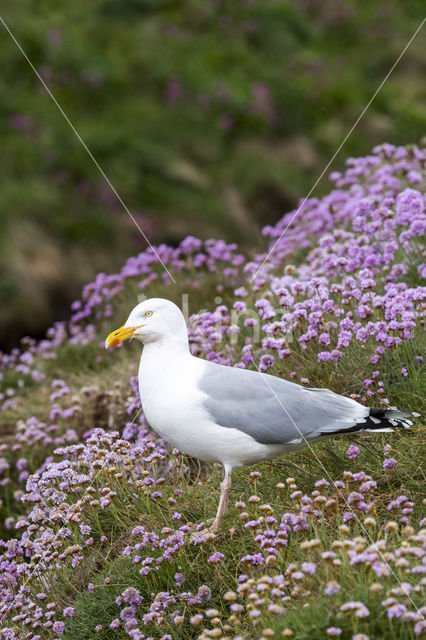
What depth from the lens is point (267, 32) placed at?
39.2 feet

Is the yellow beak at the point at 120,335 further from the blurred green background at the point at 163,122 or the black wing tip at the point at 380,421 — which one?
the blurred green background at the point at 163,122

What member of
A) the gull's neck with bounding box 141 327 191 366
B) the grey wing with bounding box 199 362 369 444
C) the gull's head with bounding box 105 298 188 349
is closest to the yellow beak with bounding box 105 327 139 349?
the gull's head with bounding box 105 298 188 349

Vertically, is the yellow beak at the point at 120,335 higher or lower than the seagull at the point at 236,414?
higher

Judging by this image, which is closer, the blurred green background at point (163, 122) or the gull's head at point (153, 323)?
the gull's head at point (153, 323)

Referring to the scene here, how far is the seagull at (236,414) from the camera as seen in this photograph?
3.40 metres

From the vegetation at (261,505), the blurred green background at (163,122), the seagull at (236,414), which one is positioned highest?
the seagull at (236,414)

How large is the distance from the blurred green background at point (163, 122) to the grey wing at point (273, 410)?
5590 millimetres

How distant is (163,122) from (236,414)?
7547 mm

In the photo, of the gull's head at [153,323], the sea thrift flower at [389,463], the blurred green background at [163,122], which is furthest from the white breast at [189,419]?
the blurred green background at [163,122]

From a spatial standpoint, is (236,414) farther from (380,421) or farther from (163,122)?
(163,122)

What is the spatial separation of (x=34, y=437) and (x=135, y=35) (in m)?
7.48

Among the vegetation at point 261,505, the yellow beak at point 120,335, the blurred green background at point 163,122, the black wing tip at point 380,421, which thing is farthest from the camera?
the blurred green background at point 163,122

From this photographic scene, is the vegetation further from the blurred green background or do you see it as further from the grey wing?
the blurred green background

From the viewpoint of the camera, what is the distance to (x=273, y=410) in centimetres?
344
